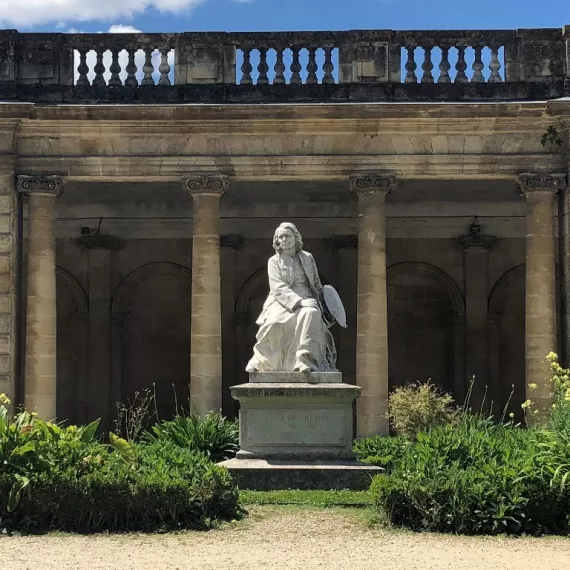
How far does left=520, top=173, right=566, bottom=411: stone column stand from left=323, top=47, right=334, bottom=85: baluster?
12.7ft

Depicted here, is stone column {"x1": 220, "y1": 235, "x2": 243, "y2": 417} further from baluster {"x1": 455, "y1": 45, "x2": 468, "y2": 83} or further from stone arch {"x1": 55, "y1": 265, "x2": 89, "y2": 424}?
baluster {"x1": 455, "y1": 45, "x2": 468, "y2": 83}

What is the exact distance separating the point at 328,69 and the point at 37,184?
562 cm

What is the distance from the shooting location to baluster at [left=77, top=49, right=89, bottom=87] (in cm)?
2089

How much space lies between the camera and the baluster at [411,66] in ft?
67.8

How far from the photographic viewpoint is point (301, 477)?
12.9 m

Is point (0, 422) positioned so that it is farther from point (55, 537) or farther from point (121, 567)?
point (121, 567)

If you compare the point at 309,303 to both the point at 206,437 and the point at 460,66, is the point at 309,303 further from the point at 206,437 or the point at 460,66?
the point at 460,66

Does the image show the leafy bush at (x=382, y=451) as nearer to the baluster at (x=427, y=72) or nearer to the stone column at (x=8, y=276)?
the stone column at (x=8, y=276)

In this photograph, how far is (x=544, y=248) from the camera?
20.1 meters

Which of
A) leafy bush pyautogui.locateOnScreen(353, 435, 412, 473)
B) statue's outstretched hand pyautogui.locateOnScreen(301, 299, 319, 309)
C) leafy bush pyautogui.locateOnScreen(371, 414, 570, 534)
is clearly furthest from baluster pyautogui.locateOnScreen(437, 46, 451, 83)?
leafy bush pyautogui.locateOnScreen(371, 414, 570, 534)

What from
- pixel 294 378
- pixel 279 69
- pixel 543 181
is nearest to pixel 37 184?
pixel 279 69

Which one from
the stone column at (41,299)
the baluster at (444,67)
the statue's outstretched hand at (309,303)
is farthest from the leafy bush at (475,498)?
the baluster at (444,67)

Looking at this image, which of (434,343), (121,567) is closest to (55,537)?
(121,567)

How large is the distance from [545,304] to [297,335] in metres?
7.60
